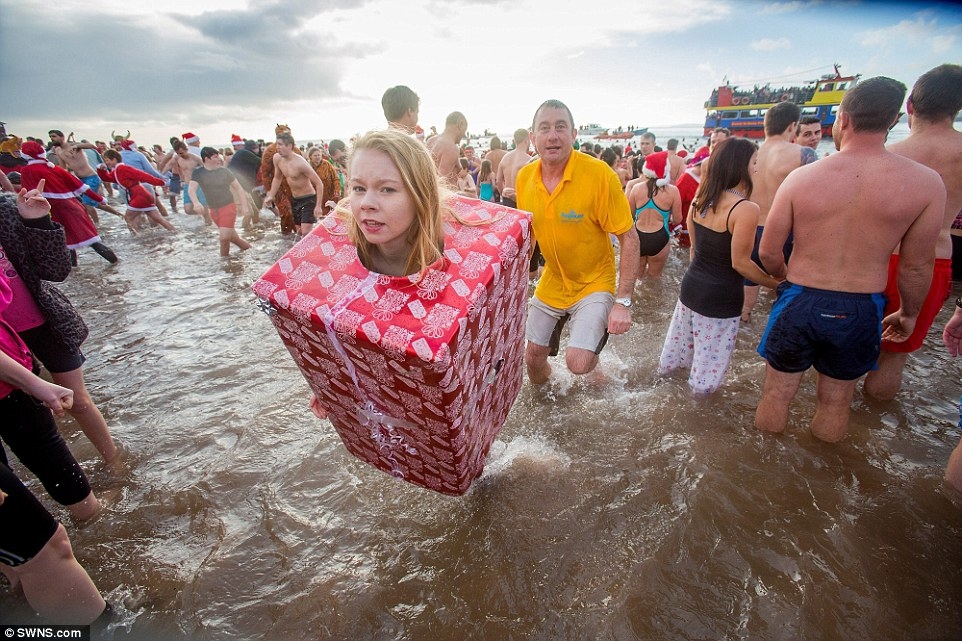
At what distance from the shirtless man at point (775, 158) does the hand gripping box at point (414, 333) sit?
3.81 m

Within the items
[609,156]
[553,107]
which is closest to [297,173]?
[553,107]

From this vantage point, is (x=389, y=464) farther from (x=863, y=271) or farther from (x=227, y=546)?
(x=863, y=271)

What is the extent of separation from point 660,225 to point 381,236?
16.5ft

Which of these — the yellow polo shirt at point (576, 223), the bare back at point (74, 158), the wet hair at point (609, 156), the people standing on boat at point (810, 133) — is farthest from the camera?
the wet hair at point (609, 156)

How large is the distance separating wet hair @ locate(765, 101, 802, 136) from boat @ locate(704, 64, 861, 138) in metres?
30.3

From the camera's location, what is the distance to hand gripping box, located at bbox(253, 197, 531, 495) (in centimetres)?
146

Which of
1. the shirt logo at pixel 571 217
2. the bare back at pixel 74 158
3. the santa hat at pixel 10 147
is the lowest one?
the shirt logo at pixel 571 217

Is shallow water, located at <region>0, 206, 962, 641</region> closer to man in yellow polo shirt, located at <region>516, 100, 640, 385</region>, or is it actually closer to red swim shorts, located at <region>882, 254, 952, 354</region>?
red swim shorts, located at <region>882, 254, 952, 354</region>

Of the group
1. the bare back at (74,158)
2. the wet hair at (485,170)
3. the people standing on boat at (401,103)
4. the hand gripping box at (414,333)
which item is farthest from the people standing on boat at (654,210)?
the bare back at (74,158)

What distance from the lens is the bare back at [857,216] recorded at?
214 cm

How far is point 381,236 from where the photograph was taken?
5.50ft

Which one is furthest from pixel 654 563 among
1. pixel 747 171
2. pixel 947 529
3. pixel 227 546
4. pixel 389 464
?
pixel 747 171

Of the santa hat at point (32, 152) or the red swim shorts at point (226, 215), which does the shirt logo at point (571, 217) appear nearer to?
the red swim shorts at point (226, 215)

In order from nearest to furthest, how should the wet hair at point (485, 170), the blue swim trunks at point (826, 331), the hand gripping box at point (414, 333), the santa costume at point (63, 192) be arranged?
the hand gripping box at point (414, 333) → the blue swim trunks at point (826, 331) → the santa costume at point (63, 192) → the wet hair at point (485, 170)
